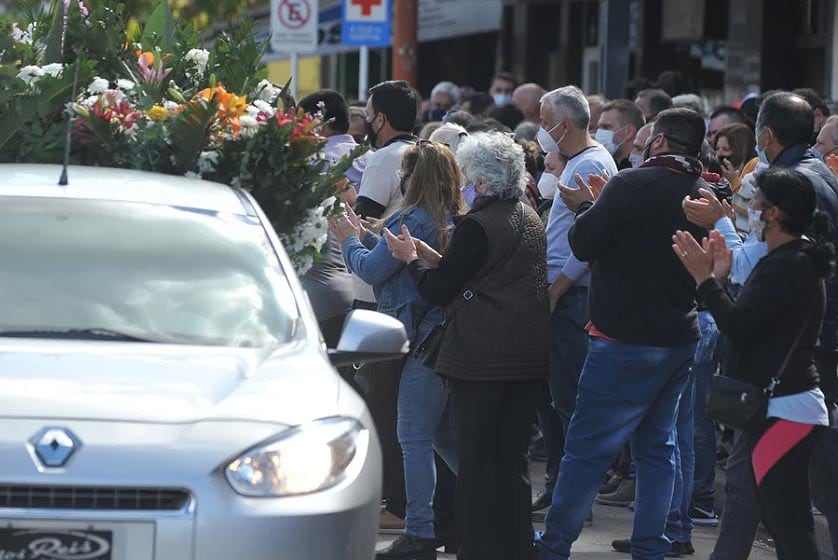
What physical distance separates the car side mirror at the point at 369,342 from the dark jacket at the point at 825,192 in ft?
7.12

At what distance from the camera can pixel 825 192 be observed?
23.4ft

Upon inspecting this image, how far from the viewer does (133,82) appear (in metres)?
7.52

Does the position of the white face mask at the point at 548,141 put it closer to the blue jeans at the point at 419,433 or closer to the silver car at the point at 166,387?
the blue jeans at the point at 419,433

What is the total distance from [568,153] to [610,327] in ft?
5.52

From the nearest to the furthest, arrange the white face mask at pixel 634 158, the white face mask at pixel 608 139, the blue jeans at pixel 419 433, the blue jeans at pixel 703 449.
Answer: the blue jeans at pixel 419 433, the blue jeans at pixel 703 449, the white face mask at pixel 634 158, the white face mask at pixel 608 139

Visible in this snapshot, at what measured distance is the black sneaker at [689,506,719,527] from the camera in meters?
8.79

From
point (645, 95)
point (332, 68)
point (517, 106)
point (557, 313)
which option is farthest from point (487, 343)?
point (332, 68)

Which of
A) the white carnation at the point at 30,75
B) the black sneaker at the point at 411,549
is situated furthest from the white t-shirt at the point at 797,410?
the white carnation at the point at 30,75

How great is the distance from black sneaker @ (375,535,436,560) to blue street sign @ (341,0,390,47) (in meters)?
11.1

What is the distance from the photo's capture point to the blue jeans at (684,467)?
316 inches

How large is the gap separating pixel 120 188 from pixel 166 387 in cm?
124

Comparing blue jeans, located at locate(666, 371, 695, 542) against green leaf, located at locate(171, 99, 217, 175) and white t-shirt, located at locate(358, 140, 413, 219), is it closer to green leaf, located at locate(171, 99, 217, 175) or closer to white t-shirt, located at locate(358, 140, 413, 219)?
white t-shirt, located at locate(358, 140, 413, 219)

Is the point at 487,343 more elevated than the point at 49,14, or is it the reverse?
the point at 49,14

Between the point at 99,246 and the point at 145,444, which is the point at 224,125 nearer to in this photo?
the point at 99,246
